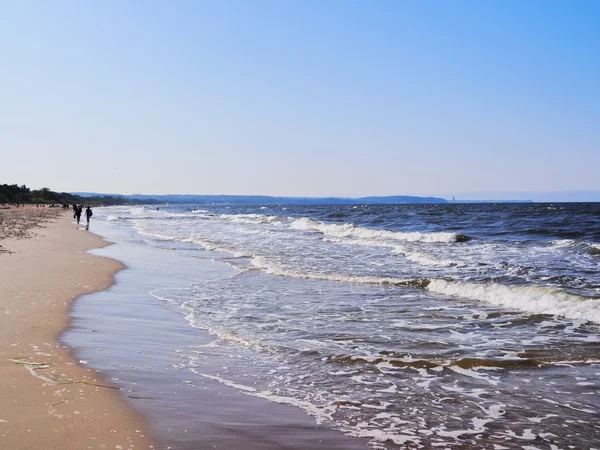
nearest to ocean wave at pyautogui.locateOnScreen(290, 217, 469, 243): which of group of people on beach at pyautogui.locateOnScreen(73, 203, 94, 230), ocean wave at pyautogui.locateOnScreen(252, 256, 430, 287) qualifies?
ocean wave at pyautogui.locateOnScreen(252, 256, 430, 287)

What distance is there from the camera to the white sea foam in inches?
447

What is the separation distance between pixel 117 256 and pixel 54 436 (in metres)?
18.7

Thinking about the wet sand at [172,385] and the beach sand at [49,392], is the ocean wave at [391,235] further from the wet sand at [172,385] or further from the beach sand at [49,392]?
the beach sand at [49,392]

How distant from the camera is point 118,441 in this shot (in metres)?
4.63

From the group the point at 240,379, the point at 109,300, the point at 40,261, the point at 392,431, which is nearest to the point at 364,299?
the point at 109,300

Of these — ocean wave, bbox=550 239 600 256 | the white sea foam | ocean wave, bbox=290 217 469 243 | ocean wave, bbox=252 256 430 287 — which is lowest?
ocean wave, bbox=252 256 430 287

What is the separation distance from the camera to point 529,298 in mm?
12672

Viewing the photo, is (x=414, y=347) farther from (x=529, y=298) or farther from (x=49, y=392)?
(x=529, y=298)

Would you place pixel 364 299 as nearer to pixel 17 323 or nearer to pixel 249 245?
pixel 17 323

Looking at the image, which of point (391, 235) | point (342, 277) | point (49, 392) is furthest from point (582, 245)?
point (49, 392)

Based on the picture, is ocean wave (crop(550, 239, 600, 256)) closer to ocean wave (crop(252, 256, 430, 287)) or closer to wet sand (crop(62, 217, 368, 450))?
ocean wave (crop(252, 256, 430, 287))

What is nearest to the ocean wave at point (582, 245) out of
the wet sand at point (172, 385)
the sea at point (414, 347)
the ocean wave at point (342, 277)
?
the sea at point (414, 347)

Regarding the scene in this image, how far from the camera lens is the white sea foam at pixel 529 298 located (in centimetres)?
1135

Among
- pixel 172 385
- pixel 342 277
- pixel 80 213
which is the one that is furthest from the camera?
pixel 80 213
